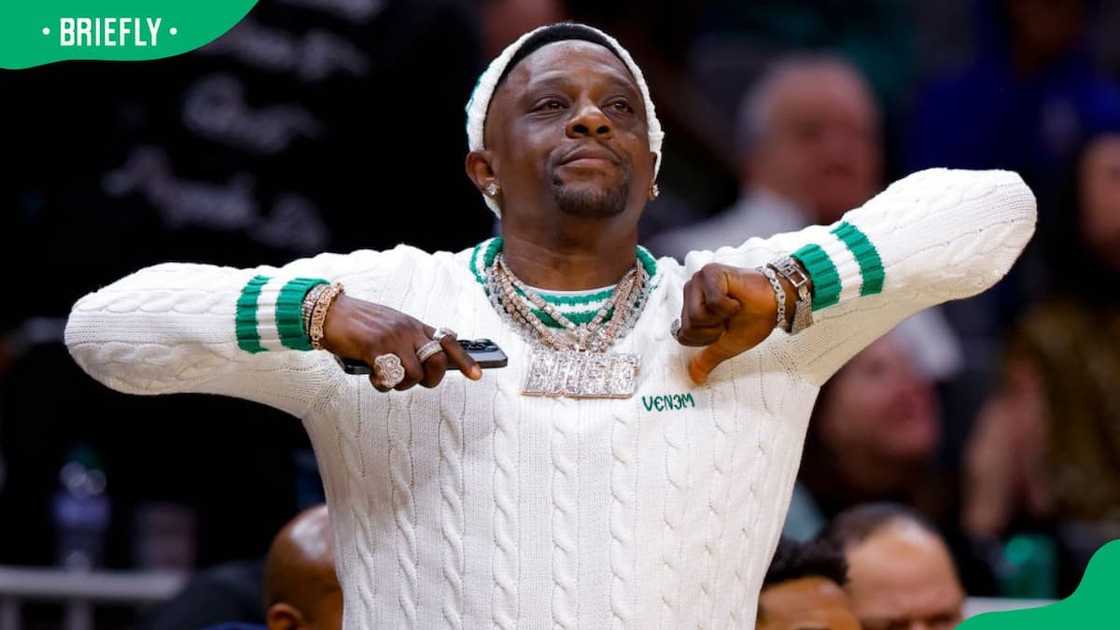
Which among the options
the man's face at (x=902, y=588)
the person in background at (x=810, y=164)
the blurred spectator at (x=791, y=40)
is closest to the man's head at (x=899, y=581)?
the man's face at (x=902, y=588)

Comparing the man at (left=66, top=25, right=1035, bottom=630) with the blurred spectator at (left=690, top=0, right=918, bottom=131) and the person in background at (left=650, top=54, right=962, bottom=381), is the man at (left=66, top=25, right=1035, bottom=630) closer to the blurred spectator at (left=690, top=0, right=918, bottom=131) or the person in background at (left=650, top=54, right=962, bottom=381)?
the person in background at (left=650, top=54, right=962, bottom=381)

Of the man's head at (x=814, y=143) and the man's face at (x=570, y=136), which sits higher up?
the man's head at (x=814, y=143)

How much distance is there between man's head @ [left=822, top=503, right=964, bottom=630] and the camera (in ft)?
12.0

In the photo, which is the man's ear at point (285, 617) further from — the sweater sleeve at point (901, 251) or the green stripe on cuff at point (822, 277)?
the green stripe on cuff at point (822, 277)

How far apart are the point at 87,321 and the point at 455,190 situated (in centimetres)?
233

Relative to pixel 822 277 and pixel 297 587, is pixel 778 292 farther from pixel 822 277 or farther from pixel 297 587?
pixel 297 587

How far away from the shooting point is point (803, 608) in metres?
3.42

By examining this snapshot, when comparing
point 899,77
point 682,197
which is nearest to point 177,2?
point 682,197

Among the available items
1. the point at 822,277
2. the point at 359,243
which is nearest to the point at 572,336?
the point at 822,277

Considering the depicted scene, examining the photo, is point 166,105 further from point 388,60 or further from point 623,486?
point 623,486

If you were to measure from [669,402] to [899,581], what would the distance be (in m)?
1.08

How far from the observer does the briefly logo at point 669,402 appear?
2.76 meters

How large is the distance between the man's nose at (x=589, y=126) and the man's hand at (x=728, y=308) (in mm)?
276

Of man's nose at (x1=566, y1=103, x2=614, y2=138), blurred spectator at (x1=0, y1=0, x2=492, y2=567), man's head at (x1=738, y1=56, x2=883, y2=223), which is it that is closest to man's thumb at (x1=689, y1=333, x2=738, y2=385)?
man's nose at (x1=566, y1=103, x2=614, y2=138)
